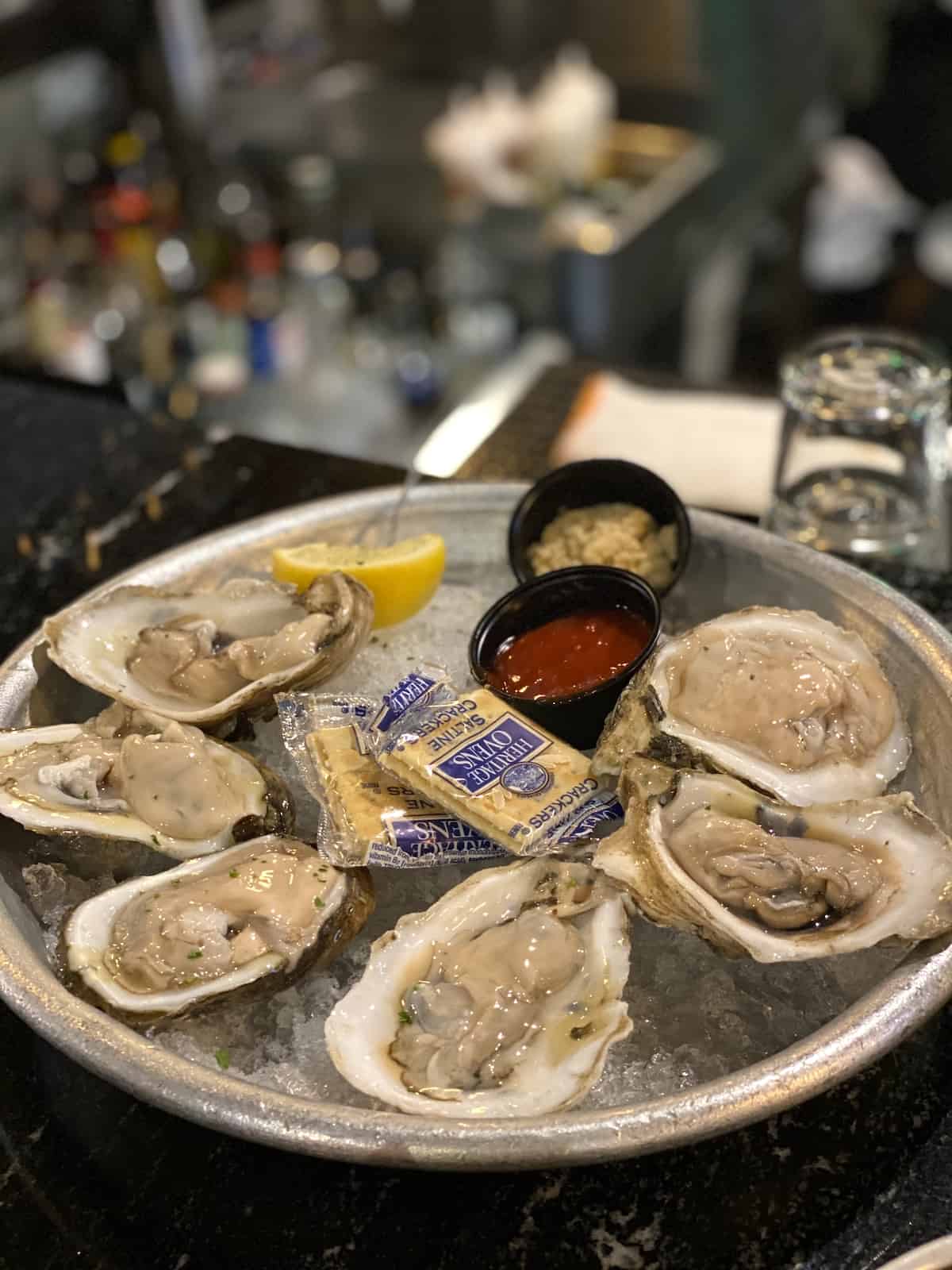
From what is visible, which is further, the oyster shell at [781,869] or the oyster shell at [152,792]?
the oyster shell at [152,792]

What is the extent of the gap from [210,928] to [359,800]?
200 mm

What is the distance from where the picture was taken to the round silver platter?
3.13ft

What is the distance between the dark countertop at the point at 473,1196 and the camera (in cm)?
102

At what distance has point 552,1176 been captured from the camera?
1064 millimetres

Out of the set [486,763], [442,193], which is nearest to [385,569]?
[486,763]

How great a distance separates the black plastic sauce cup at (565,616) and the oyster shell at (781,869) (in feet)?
0.70

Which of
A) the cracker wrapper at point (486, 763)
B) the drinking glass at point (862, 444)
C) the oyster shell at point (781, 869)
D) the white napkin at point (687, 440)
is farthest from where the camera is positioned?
the white napkin at point (687, 440)

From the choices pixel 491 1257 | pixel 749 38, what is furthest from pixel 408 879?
pixel 749 38


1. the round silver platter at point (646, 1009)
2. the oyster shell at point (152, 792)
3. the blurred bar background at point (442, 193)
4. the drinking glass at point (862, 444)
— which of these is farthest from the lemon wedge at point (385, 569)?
the blurred bar background at point (442, 193)

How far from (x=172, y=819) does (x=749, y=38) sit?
14.0 feet

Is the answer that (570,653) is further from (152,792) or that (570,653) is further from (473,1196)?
(473,1196)

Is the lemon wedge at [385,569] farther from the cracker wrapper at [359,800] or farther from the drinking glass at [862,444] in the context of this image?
the drinking glass at [862,444]

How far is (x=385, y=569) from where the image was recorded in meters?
1.54

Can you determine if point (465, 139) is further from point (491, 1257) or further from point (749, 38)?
point (491, 1257)
